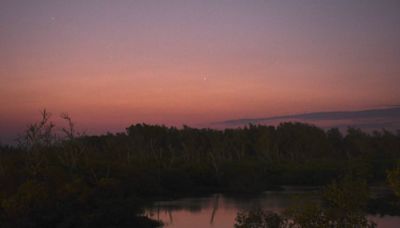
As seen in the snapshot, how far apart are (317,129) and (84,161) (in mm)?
56463

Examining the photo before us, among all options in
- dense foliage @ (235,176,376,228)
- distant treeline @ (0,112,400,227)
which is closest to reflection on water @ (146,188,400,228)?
distant treeline @ (0,112,400,227)

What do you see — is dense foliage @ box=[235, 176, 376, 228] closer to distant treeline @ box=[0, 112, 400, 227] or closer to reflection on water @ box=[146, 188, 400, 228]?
distant treeline @ box=[0, 112, 400, 227]

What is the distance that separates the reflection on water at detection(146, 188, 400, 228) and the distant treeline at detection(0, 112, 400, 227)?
5.93 feet

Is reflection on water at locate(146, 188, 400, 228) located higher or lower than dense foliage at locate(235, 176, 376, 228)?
lower

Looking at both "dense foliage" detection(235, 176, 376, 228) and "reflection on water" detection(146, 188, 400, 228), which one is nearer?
"dense foliage" detection(235, 176, 376, 228)

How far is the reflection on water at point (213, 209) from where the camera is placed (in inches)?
965

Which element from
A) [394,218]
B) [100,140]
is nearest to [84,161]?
[394,218]

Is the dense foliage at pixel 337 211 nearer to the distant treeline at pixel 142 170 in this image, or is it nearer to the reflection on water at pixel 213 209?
the distant treeline at pixel 142 170

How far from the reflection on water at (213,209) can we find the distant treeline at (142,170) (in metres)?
1.81

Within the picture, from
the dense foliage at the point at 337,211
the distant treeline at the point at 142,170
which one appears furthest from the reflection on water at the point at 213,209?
the dense foliage at the point at 337,211

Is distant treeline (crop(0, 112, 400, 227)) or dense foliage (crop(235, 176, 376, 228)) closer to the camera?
dense foliage (crop(235, 176, 376, 228))

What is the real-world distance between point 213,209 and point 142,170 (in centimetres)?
1014

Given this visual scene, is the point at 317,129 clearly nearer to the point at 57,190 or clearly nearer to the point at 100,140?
the point at 100,140

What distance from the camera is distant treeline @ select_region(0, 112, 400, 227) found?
2280 centimetres
